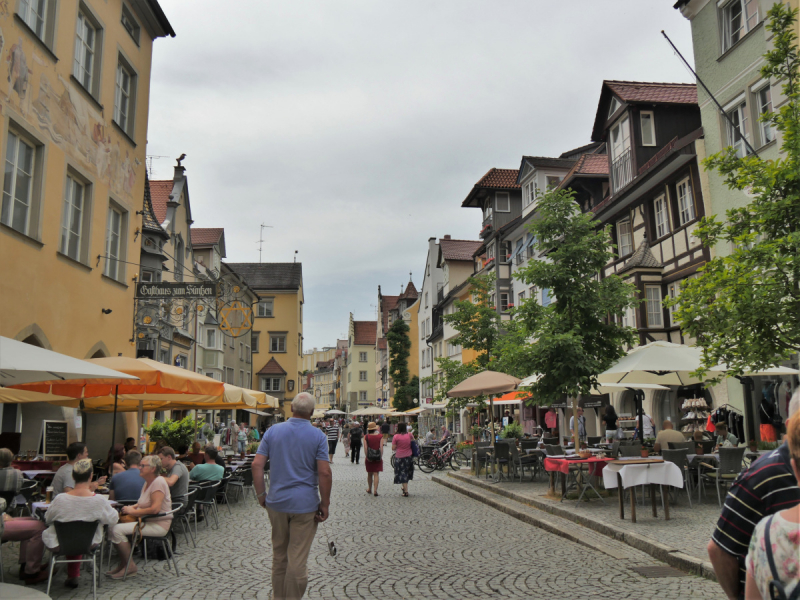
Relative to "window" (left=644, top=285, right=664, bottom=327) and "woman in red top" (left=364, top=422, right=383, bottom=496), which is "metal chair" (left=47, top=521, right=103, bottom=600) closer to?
"woman in red top" (left=364, top=422, right=383, bottom=496)

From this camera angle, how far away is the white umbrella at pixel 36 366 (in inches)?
276

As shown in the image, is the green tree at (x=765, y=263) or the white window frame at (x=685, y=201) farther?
the white window frame at (x=685, y=201)

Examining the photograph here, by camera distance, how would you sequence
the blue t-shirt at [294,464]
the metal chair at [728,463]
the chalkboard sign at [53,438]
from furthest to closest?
the chalkboard sign at [53,438]
the metal chair at [728,463]
the blue t-shirt at [294,464]

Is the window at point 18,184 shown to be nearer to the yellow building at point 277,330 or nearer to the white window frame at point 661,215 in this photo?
the white window frame at point 661,215

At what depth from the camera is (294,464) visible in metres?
6.03

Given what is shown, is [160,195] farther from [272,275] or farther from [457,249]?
[272,275]

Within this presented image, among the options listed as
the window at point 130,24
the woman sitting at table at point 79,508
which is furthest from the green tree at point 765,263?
the window at point 130,24

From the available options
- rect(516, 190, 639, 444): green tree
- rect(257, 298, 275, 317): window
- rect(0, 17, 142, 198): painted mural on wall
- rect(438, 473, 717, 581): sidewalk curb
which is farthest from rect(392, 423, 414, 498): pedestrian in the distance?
rect(257, 298, 275, 317): window

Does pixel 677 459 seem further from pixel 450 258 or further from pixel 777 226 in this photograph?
pixel 450 258

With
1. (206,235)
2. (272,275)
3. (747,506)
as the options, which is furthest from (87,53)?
(272,275)

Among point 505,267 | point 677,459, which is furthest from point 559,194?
point 505,267

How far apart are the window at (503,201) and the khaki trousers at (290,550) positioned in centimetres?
3880

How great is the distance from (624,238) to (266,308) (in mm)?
42415

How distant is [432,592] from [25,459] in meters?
8.98
